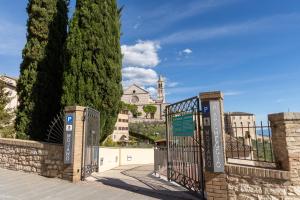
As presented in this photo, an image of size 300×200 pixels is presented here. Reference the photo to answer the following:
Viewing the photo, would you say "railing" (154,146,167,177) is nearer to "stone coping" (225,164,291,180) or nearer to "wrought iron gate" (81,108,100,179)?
"wrought iron gate" (81,108,100,179)

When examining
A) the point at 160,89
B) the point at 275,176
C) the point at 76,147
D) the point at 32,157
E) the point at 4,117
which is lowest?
the point at 275,176

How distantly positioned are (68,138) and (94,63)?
4.66 meters

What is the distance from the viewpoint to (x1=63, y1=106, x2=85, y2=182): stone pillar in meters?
8.75

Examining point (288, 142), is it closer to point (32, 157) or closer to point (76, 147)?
point (76, 147)

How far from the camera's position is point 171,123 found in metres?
8.82

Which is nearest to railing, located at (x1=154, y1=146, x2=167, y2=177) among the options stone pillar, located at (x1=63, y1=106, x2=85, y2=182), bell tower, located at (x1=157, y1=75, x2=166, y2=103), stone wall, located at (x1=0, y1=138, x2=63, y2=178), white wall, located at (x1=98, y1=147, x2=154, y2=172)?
white wall, located at (x1=98, y1=147, x2=154, y2=172)

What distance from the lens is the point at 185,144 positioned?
26.6ft

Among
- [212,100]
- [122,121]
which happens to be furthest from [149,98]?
[212,100]

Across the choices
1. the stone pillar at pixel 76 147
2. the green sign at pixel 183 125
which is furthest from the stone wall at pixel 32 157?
the green sign at pixel 183 125

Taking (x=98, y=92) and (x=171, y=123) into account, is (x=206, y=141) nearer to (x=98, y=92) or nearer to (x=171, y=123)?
(x=171, y=123)

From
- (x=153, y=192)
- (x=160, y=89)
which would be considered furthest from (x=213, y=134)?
(x=160, y=89)

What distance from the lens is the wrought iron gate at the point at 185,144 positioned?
7.11 m

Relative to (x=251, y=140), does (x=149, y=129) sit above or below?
above

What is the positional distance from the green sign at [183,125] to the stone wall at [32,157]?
4.02 m
